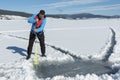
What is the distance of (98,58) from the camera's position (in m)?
11.2

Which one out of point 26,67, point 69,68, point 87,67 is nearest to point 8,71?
point 26,67

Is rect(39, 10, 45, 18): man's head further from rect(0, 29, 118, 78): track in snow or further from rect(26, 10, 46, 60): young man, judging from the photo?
rect(0, 29, 118, 78): track in snow

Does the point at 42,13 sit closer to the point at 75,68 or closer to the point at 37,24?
the point at 37,24

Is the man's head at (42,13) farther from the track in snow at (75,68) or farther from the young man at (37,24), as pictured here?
the track in snow at (75,68)

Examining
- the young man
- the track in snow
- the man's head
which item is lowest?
the track in snow

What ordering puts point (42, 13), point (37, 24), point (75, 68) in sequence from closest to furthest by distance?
1. point (75, 68)
2. point (42, 13)
3. point (37, 24)

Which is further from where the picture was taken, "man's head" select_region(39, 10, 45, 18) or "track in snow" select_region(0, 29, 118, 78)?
"man's head" select_region(39, 10, 45, 18)

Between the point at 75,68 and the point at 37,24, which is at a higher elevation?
the point at 37,24

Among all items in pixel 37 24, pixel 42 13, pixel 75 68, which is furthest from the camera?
pixel 37 24

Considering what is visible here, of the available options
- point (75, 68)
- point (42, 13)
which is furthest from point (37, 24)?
point (75, 68)

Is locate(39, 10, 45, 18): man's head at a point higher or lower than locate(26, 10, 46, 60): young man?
higher

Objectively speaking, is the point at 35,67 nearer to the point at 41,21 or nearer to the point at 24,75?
the point at 24,75

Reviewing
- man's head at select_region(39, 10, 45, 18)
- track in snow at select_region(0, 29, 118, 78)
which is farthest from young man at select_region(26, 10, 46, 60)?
track in snow at select_region(0, 29, 118, 78)

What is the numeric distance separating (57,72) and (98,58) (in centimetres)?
265
